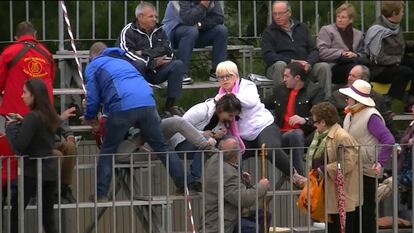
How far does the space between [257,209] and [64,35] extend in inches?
217

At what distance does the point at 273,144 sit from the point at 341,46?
2384mm

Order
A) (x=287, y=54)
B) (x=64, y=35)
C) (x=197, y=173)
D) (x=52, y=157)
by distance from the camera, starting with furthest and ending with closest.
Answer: (x=64, y=35), (x=287, y=54), (x=197, y=173), (x=52, y=157)

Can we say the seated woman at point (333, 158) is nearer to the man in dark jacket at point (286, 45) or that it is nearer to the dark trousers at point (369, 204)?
the dark trousers at point (369, 204)

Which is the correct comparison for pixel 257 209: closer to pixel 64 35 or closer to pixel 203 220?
pixel 203 220

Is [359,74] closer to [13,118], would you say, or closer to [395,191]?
[395,191]

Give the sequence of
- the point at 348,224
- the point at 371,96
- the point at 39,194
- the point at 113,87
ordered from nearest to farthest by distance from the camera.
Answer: the point at 39,194 < the point at 348,224 < the point at 113,87 < the point at 371,96

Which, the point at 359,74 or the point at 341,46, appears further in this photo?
the point at 341,46

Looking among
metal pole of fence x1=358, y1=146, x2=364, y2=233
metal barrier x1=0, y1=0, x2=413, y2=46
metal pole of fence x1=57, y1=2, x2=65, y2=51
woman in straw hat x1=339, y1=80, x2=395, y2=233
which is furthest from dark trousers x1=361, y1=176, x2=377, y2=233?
metal pole of fence x1=57, y1=2, x2=65, y2=51

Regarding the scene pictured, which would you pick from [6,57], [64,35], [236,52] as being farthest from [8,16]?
[6,57]

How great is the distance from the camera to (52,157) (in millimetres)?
A: 14695

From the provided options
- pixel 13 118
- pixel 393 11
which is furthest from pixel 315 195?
pixel 393 11

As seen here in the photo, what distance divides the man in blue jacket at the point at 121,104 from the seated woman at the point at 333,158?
4.27ft

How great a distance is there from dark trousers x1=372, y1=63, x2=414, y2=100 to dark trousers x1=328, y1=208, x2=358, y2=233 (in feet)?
10.2

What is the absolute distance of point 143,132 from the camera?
52.9 ft
